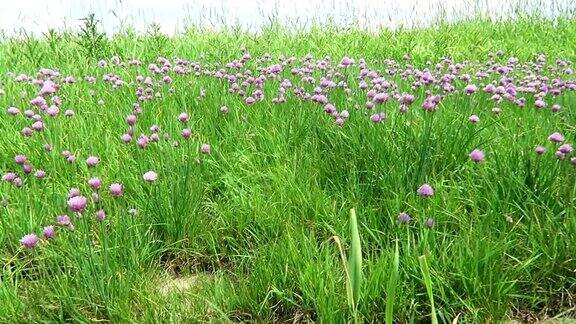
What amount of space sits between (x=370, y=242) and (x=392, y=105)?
5.86ft

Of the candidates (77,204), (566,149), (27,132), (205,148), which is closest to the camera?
(77,204)

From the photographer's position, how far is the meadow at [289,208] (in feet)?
6.99

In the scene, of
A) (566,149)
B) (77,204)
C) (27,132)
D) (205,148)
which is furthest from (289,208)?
(27,132)

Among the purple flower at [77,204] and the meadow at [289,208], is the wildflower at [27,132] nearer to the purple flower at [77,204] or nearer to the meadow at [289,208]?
the meadow at [289,208]

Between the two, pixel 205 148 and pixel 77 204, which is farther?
pixel 205 148

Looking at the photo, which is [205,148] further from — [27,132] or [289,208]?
[27,132]

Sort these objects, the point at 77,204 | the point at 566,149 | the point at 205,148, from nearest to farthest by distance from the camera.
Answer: the point at 77,204
the point at 566,149
the point at 205,148

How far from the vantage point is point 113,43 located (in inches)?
307

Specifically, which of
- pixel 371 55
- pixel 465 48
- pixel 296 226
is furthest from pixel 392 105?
pixel 465 48

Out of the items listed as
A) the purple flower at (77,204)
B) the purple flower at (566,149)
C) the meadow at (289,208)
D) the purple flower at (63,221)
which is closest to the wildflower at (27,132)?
the meadow at (289,208)

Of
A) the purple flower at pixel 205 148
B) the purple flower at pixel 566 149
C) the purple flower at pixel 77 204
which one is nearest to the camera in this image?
the purple flower at pixel 77 204

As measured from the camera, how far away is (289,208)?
8.89ft

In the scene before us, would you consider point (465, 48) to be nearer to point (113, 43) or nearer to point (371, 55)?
point (371, 55)

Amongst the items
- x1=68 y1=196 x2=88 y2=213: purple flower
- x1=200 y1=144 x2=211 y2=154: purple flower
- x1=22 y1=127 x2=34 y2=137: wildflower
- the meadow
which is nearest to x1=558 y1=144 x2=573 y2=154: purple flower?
the meadow
